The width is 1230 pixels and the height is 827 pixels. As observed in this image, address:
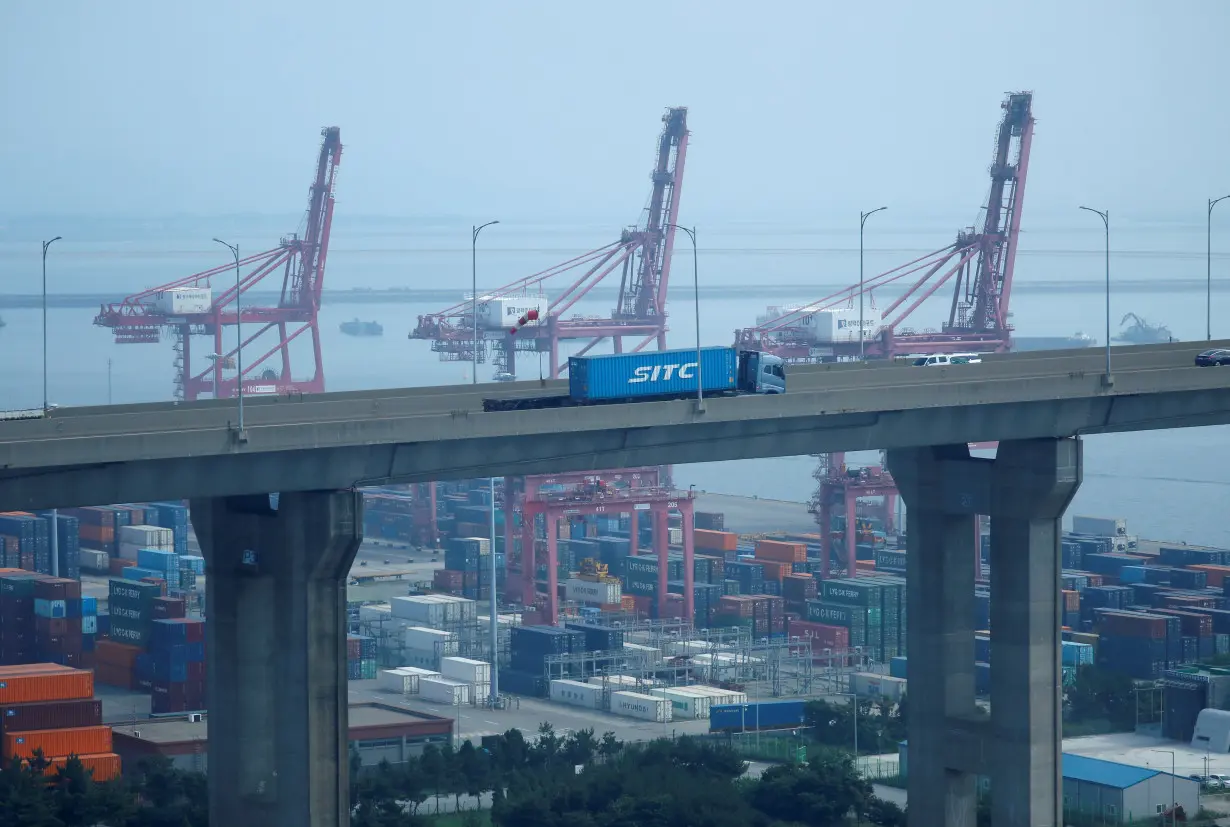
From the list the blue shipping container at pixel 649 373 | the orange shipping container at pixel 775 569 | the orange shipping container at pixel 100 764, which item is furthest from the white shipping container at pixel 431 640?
the blue shipping container at pixel 649 373

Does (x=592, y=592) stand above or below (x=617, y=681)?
above

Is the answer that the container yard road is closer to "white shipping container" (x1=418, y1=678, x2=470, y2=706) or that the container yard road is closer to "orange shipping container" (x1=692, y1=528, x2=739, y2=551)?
"white shipping container" (x1=418, y1=678, x2=470, y2=706)

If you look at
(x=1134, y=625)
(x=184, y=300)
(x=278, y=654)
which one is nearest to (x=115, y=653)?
(x=1134, y=625)

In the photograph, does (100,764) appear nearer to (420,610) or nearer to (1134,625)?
(420,610)

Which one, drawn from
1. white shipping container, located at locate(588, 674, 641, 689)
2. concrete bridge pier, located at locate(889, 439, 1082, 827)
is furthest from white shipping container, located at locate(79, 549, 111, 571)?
concrete bridge pier, located at locate(889, 439, 1082, 827)

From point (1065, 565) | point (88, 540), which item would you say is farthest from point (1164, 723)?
point (88, 540)

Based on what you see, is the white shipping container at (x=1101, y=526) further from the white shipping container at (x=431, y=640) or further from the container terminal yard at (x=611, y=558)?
the white shipping container at (x=431, y=640)

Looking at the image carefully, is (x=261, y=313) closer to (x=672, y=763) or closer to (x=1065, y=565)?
(x=1065, y=565)
